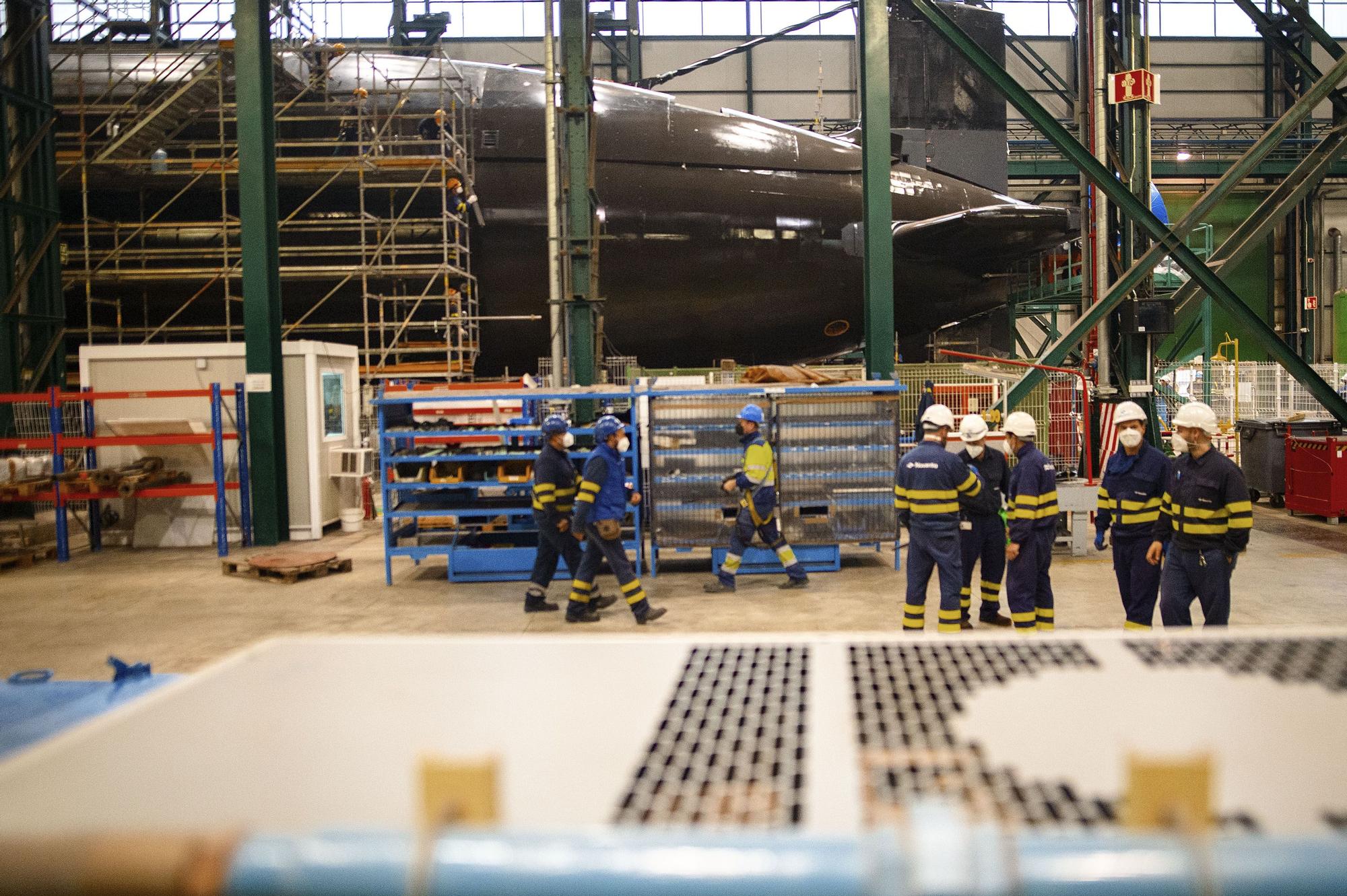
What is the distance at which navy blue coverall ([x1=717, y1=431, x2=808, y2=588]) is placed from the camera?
A: 29.8 feet

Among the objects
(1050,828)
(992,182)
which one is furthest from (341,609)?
(992,182)

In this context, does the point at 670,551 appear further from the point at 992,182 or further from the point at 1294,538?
the point at 992,182

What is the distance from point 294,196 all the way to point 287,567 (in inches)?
323

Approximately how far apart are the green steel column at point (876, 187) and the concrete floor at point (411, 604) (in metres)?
2.60

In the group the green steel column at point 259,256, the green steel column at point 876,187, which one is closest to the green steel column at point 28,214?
the green steel column at point 259,256

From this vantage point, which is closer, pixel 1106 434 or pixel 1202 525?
pixel 1202 525

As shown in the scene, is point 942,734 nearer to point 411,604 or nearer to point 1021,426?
point 1021,426

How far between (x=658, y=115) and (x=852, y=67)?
61.3ft

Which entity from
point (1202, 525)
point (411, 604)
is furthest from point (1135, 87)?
point (411, 604)

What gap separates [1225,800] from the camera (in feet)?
4.23

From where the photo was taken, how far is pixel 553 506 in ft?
27.5

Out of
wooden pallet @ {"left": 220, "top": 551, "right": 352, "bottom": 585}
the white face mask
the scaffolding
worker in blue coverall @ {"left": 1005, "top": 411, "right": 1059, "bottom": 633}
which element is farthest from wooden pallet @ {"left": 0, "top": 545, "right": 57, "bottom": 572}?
the white face mask

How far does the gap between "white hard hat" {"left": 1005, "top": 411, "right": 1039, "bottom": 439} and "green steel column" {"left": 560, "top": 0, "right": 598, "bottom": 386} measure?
4.93 meters

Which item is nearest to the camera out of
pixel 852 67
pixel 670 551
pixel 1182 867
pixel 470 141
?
pixel 1182 867
